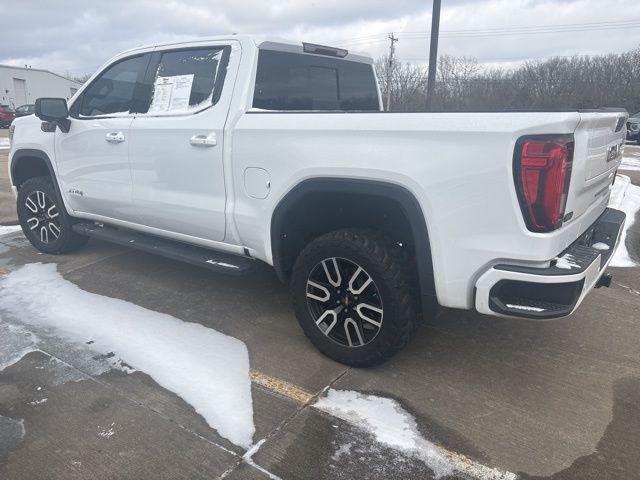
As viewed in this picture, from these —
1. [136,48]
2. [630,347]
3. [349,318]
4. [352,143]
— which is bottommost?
[630,347]

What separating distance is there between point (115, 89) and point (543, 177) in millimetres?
3534

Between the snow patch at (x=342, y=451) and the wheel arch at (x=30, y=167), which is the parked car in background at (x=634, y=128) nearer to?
the wheel arch at (x=30, y=167)

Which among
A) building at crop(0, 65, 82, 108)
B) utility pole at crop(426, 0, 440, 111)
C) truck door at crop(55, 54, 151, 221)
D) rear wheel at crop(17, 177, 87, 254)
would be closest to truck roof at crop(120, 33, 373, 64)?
truck door at crop(55, 54, 151, 221)

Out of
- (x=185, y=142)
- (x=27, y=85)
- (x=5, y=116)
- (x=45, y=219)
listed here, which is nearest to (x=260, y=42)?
(x=185, y=142)

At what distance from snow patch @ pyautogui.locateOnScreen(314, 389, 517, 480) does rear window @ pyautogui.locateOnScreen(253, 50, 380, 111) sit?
6.51 ft

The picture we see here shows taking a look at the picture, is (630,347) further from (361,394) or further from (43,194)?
(43,194)

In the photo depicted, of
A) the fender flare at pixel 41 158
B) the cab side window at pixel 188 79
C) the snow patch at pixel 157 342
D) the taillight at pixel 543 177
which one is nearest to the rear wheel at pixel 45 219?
the fender flare at pixel 41 158

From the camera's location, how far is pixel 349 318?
300cm

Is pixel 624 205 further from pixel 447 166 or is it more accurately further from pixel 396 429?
pixel 396 429

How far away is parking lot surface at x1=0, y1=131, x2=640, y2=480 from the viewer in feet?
7.50

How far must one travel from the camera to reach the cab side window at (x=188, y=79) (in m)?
3.52

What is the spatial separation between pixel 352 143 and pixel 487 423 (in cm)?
161

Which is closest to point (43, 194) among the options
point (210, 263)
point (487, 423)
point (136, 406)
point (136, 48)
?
point (136, 48)

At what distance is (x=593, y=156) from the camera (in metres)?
2.62
